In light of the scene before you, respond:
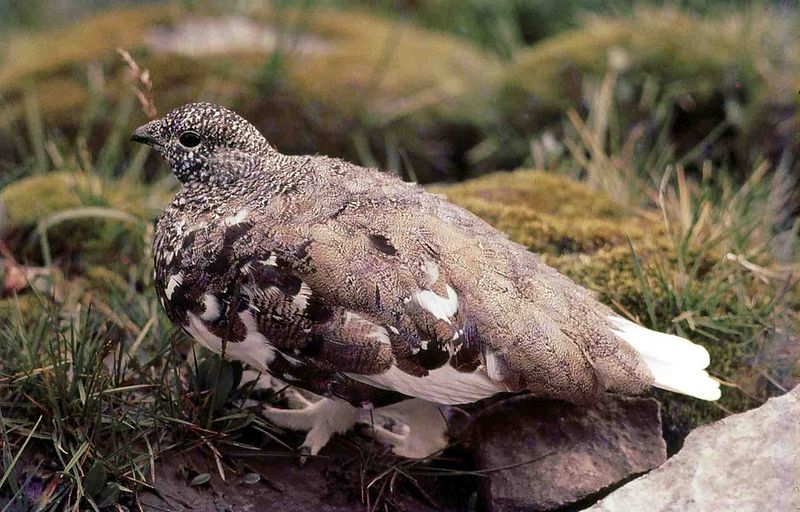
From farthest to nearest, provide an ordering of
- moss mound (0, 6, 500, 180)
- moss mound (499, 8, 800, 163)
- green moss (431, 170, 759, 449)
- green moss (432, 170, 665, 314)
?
moss mound (0, 6, 500, 180) < moss mound (499, 8, 800, 163) < green moss (432, 170, 665, 314) < green moss (431, 170, 759, 449)

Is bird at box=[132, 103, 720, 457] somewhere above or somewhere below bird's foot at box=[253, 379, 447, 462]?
above

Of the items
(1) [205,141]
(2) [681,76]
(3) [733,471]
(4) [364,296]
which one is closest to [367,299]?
(4) [364,296]

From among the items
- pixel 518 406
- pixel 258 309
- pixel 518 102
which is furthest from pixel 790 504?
pixel 518 102

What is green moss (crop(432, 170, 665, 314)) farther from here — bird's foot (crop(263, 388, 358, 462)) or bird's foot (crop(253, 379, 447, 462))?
bird's foot (crop(263, 388, 358, 462))

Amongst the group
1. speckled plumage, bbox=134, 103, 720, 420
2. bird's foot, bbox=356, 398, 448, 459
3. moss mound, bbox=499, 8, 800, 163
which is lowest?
bird's foot, bbox=356, 398, 448, 459

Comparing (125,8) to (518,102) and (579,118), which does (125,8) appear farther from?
(579,118)

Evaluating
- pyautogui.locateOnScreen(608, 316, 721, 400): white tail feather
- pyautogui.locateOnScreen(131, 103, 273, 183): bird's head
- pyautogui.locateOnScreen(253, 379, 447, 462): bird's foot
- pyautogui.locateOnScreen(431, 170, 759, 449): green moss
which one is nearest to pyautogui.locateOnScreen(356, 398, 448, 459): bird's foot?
pyautogui.locateOnScreen(253, 379, 447, 462): bird's foot

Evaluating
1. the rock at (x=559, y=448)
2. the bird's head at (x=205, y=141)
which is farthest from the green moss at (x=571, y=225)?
the bird's head at (x=205, y=141)
